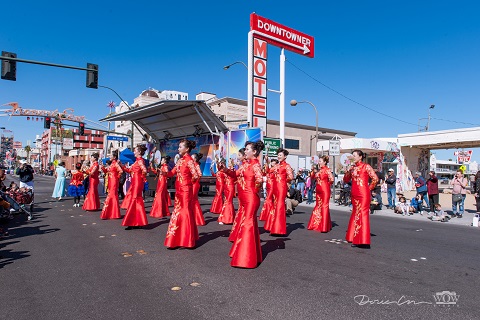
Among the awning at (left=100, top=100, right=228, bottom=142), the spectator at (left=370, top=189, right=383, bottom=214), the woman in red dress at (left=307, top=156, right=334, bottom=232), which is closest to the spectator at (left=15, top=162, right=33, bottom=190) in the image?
the awning at (left=100, top=100, right=228, bottom=142)

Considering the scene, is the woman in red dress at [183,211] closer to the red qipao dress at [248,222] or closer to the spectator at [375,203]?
the red qipao dress at [248,222]

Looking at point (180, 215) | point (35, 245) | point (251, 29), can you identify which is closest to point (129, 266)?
point (180, 215)

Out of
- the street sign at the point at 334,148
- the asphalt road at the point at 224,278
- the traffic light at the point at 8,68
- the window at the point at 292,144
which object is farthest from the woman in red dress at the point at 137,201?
the window at the point at 292,144

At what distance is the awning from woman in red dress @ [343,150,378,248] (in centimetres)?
1150

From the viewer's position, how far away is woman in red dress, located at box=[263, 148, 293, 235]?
302 inches

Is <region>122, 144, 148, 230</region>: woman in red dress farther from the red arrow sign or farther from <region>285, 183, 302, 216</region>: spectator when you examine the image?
the red arrow sign

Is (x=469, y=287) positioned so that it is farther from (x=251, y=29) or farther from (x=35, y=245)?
(x=251, y=29)

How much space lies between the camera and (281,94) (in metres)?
20.9

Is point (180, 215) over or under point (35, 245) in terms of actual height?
over

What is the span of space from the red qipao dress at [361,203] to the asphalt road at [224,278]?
0.89ft

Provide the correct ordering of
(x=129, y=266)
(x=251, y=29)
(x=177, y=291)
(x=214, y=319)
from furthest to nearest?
(x=251, y=29) → (x=129, y=266) → (x=177, y=291) → (x=214, y=319)

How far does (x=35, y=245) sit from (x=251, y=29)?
1634cm

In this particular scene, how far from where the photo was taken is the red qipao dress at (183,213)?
20.1 feet

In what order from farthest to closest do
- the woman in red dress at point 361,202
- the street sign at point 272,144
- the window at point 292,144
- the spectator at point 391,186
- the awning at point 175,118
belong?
1. the window at point 292,144
2. the street sign at point 272,144
3. the awning at point 175,118
4. the spectator at point 391,186
5. the woman in red dress at point 361,202
